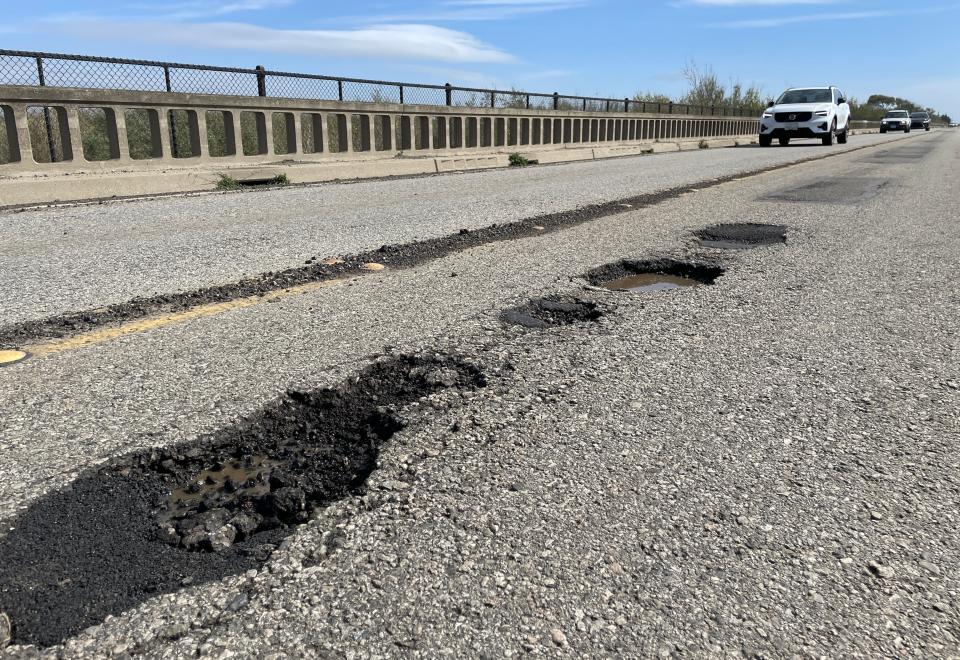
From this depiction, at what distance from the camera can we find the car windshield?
Result: 89.6 feet

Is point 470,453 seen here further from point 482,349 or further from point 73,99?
point 73,99

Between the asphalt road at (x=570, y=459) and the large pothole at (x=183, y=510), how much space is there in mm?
50

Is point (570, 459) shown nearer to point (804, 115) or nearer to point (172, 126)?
point (172, 126)

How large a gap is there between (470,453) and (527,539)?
524 mm

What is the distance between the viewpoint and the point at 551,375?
3123 mm

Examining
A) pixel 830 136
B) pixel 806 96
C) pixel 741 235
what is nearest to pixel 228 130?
pixel 741 235

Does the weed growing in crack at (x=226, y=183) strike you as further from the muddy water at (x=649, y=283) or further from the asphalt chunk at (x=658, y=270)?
the muddy water at (x=649, y=283)

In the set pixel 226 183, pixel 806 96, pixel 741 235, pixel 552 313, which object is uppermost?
pixel 806 96

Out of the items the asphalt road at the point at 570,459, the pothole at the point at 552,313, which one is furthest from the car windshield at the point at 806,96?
the pothole at the point at 552,313

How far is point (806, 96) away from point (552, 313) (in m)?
27.9

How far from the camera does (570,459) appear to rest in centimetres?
236

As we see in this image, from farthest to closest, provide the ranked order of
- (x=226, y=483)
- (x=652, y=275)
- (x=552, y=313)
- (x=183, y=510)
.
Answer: (x=652, y=275), (x=552, y=313), (x=226, y=483), (x=183, y=510)

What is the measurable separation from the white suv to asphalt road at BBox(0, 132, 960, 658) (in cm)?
2411

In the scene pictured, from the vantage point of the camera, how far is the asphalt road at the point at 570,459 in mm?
1627
